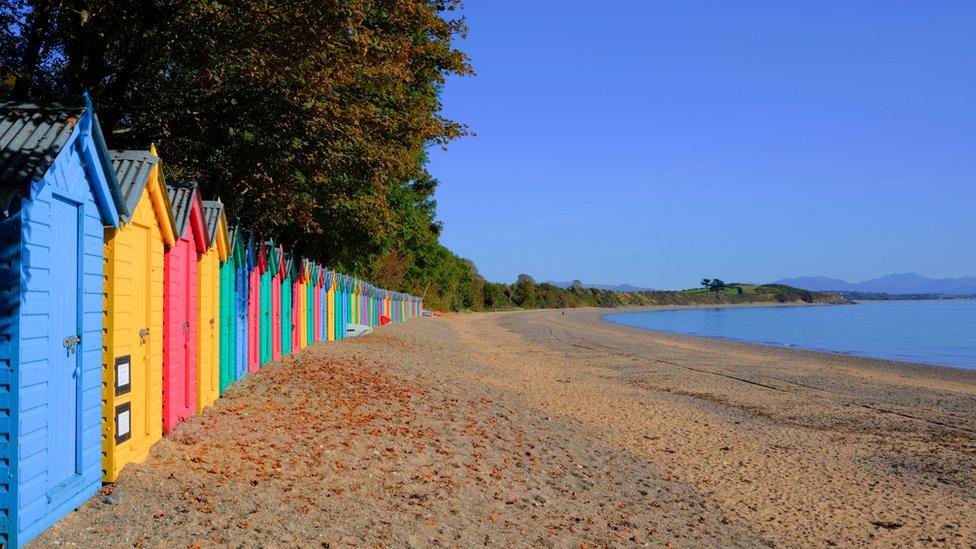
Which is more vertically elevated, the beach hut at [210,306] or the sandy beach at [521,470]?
the beach hut at [210,306]

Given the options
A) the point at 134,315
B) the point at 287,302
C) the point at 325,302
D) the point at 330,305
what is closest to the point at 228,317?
the point at 134,315

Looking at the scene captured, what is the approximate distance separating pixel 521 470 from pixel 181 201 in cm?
500

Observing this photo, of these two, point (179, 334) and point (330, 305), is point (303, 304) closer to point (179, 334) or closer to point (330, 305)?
point (330, 305)

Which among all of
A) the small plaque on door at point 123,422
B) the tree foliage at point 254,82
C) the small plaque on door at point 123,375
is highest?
the tree foliage at point 254,82

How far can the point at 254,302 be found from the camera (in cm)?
1460

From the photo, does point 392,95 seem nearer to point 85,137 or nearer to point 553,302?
point 85,137

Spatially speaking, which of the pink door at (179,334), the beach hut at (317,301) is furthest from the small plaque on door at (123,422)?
the beach hut at (317,301)

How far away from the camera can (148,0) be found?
1120cm

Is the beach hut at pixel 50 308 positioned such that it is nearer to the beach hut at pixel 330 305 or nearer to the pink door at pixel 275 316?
the pink door at pixel 275 316

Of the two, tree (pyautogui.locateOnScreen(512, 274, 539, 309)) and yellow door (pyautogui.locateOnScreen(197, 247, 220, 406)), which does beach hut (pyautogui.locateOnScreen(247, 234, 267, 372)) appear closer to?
yellow door (pyautogui.locateOnScreen(197, 247, 220, 406))

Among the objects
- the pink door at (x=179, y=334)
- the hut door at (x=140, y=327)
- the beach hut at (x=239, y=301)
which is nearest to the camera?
the hut door at (x=140, y=327)

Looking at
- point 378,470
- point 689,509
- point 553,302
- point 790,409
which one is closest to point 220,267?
point 378,470

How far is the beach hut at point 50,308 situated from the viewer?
4863mm

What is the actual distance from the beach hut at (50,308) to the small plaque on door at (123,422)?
36cm
